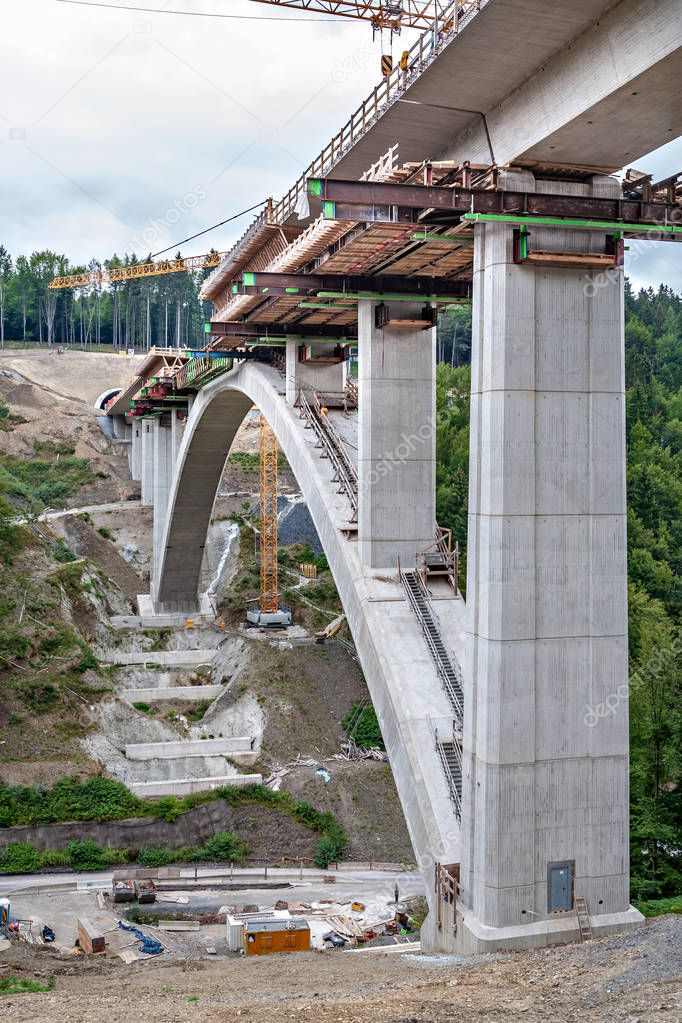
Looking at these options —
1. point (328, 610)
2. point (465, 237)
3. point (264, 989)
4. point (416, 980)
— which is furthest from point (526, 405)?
point (328, 610)

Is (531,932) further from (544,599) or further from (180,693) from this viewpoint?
(180,693)

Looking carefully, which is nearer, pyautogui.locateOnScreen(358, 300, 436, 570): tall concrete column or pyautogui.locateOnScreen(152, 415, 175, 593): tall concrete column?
pyautogui.locateOnScreen(358, 300, 436, 570): tall concrete column

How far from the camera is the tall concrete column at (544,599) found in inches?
546

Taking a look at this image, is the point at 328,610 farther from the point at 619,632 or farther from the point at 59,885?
the point at 619,632

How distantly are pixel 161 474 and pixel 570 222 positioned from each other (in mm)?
42942

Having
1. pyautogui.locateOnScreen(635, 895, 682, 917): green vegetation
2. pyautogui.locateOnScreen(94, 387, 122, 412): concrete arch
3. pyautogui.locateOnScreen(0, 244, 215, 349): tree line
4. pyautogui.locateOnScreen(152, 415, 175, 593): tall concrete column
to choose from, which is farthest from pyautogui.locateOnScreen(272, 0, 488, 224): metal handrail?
pyautogui.locateOnScreen(0, 244, 215, 349): tree line

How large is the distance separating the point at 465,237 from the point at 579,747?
8.01 m

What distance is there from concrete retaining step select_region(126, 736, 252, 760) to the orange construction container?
15456mm

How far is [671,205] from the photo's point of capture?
580 inches

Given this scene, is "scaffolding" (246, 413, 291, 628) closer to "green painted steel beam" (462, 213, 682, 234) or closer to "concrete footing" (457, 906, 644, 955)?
"green painted steel beam" (462, 213, 682, 234)

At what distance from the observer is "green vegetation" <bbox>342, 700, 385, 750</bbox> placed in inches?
1619

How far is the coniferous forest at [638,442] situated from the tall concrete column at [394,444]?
686cm

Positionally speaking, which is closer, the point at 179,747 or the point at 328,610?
the point at 179,747

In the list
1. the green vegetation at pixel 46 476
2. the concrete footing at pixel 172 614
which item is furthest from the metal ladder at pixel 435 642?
the green vegetation at pixel 46 476
